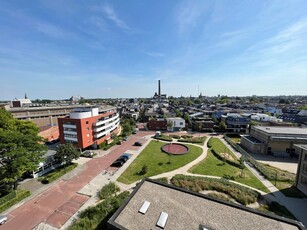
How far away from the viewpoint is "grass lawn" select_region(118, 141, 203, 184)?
1381 inches

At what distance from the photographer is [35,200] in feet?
87.9

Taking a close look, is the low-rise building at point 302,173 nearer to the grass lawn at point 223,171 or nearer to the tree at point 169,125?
the grass lawn at point 223,171

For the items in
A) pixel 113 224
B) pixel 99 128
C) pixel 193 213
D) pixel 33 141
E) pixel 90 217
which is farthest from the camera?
pixel 99 128

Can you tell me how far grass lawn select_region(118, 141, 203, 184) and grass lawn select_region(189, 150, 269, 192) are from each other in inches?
158

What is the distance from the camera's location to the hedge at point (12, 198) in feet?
80.9

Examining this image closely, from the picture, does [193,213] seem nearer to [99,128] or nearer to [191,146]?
[191,146]

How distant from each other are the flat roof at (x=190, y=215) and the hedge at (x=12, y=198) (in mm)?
21440

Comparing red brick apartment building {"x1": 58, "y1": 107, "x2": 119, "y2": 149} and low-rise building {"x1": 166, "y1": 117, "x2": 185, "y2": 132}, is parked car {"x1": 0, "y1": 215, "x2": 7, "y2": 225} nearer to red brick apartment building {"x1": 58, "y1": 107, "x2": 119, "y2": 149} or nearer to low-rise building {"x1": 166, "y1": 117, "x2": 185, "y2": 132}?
red brick apartment building {"x1": 58, "y1": 107, "x2": 119, "y2": 149}

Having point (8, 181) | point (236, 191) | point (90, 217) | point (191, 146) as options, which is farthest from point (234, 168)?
point (8, 181)

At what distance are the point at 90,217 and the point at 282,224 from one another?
22.4 metres

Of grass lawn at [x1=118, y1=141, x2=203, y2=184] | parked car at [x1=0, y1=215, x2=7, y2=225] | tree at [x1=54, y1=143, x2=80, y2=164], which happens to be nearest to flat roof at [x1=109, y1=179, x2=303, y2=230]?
grass lawn at [x1=118, y1=141, x2=203, y2=184]

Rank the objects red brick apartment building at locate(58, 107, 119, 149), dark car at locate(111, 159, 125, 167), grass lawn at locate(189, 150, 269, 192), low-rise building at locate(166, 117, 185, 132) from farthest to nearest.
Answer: low-rise building at locate(166, 117, 185, 132) → red brick apartment building at locate(58, 107, 119, 149) → dark car at locate(111, 159, 125, 167) → grass lawn at locate(189, 150, 269, 192)

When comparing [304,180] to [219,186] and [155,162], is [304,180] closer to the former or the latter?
[219,186]

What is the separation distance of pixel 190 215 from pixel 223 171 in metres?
24.4
